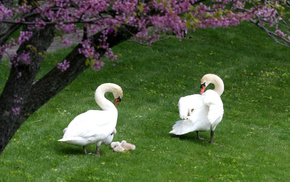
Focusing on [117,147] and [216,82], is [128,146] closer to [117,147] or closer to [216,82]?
[117,147]

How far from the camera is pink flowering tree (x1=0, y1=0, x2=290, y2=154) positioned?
182 inches

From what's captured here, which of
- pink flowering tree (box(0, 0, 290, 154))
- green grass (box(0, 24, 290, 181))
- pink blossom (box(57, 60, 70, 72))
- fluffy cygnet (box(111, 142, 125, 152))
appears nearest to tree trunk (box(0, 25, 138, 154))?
pink flowering tree (box(0, 0, 290, 154))

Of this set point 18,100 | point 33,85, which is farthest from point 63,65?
point 33,85

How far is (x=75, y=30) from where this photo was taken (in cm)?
475

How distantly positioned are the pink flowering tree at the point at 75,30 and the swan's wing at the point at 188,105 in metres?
6.05

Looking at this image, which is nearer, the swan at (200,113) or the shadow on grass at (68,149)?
the shadow on grass at (68,149)

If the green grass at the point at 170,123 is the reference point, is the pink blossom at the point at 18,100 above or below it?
above

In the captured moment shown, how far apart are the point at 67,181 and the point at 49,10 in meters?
4.76

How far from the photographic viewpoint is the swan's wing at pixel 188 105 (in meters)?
11.8

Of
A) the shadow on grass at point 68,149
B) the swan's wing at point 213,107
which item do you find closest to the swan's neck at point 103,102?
the shadow on grass at point 68,149

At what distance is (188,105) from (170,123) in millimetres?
2021

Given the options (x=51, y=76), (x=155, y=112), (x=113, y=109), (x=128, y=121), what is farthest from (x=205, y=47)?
(x=51, y=76)

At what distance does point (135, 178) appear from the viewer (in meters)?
9.10

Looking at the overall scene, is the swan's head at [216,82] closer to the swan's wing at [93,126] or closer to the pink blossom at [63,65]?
the swan's wing at [93,126]
